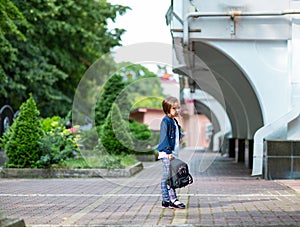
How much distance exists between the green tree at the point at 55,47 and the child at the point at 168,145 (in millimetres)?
14016

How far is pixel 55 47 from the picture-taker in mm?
25703

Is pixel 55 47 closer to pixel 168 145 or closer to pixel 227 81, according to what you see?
pixel 227 81

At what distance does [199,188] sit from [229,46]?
4.28 m

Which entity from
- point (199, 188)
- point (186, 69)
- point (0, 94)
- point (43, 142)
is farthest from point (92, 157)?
point (0, 94)

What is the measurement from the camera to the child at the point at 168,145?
26.2 feet

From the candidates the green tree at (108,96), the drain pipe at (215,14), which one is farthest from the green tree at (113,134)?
the drain pipe at (215,14)

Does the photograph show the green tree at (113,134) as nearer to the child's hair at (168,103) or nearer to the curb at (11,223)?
the child's hair at (168,103)

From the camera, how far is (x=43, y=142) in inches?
559

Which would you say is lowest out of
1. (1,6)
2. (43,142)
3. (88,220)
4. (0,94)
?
(88,220)

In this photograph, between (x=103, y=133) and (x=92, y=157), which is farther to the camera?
(x=103, y=133)

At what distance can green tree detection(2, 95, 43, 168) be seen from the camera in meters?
14.0

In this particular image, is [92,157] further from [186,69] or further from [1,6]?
[1,6]

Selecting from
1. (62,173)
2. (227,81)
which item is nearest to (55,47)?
(227,81)

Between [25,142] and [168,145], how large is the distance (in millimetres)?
6820
